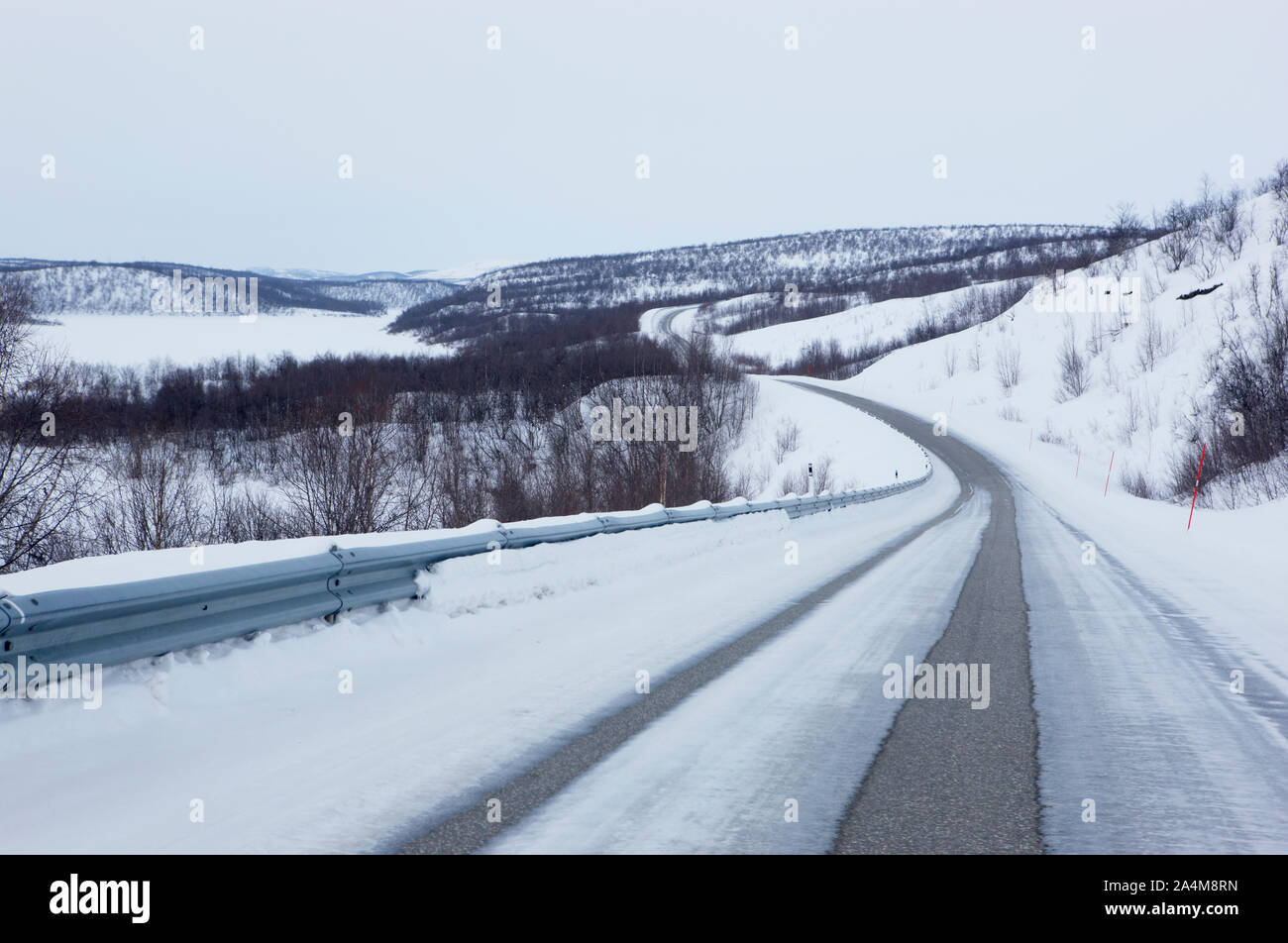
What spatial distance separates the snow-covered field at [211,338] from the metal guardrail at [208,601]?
99.5 m

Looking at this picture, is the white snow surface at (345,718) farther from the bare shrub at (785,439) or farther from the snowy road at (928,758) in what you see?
the bare shrub at (785,439)

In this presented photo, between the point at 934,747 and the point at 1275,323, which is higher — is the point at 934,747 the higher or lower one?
the lower one

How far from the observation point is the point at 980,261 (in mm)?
184875

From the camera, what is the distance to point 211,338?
13112cm

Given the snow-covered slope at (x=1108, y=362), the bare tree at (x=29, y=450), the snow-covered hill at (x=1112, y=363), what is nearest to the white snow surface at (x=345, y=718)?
the bare tree at (x=29, y=450)

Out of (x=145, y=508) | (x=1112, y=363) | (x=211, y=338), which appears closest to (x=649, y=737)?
(x=145, y=508)

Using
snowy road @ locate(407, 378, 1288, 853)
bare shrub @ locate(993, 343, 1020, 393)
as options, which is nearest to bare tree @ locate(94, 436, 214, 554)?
snowy road @ locate(407, 378, 1288, 853)

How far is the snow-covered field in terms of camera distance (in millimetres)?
106812

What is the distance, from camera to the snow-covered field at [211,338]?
106812 mm

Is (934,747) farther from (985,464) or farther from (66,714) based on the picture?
(985,464)

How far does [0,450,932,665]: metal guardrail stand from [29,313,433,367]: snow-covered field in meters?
99.5

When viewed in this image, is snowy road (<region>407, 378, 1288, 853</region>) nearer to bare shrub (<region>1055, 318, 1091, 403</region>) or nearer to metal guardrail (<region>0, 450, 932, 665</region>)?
metal guardrail (<region>0, 450, 932, 665</region>)

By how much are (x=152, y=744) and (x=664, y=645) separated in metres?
3.76
